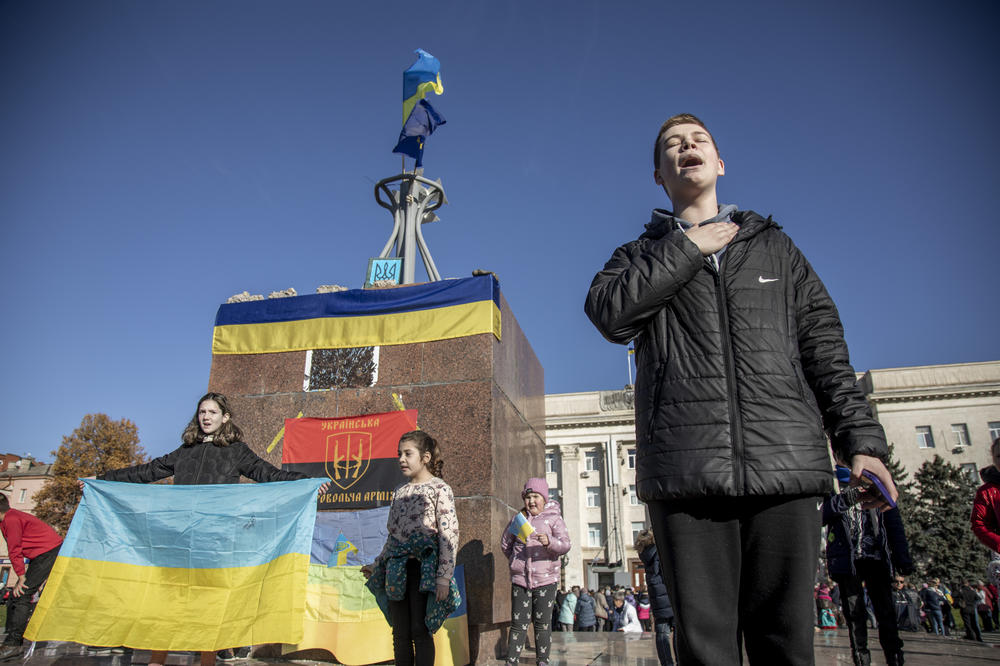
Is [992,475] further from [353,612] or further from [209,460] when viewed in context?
[209,460]

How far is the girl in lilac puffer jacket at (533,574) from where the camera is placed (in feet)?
17.1

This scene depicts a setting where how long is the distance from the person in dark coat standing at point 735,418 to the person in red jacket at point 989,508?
3.82 m

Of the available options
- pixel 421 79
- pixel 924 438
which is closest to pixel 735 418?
pixel 421 79

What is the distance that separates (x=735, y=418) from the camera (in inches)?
68.4

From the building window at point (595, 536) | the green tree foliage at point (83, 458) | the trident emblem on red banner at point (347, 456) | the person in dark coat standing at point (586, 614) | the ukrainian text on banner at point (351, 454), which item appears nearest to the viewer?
the ukrainian text on banner at point (351, 454)

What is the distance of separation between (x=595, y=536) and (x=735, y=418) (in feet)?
159

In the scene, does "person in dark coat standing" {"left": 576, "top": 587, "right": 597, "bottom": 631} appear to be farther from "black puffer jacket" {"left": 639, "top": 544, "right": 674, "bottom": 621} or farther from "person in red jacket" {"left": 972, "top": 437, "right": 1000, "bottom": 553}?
"person in red jacket" {"left": 972, "top": 437, "right": 1000, "bottom": 553}

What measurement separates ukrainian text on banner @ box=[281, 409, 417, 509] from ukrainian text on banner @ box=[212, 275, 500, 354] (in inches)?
34.9

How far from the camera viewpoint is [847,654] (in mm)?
6332

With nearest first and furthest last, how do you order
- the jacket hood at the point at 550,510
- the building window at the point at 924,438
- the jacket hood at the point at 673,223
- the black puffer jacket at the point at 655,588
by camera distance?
the jacket hood at the point at 673,223 → the black puffer jacket at the point at 655,588 → the jacket hood at the point at 550,510 → the building window at the point at 924,438

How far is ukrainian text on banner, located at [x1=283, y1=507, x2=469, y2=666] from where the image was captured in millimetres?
5152

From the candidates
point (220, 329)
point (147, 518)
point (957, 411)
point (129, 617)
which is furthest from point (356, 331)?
point (957, 411)

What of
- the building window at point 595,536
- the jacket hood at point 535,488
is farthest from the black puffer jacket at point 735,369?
the building window at point 595,536

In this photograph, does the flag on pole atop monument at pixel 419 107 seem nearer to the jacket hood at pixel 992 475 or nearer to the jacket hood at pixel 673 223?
the jacket hood at pixel 992 475
